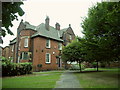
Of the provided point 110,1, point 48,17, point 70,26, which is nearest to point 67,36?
point 70,26

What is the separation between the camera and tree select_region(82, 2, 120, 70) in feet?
23.2

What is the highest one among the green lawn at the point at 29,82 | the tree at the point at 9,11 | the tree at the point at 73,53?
the tree at the point at 9,11

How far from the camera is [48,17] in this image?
2678 cm

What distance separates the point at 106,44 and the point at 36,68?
52.3 feet

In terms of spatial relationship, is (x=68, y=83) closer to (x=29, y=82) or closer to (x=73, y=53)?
(x=29, y=82)

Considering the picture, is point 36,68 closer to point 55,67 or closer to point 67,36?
point 55,67

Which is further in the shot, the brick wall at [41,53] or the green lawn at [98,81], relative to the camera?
the brick wall at [41,53]

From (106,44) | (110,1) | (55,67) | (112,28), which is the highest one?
(110,1)

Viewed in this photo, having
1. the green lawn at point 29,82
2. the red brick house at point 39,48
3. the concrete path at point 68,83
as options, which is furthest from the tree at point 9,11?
the red brick house at point 39,48

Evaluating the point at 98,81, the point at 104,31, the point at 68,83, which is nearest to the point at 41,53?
the point at 104,31

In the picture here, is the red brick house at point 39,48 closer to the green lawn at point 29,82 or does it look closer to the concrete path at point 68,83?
the green lawn at point 29,82

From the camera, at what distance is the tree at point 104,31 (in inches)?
278

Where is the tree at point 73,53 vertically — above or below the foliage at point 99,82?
above

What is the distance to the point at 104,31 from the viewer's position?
29.4 feet
